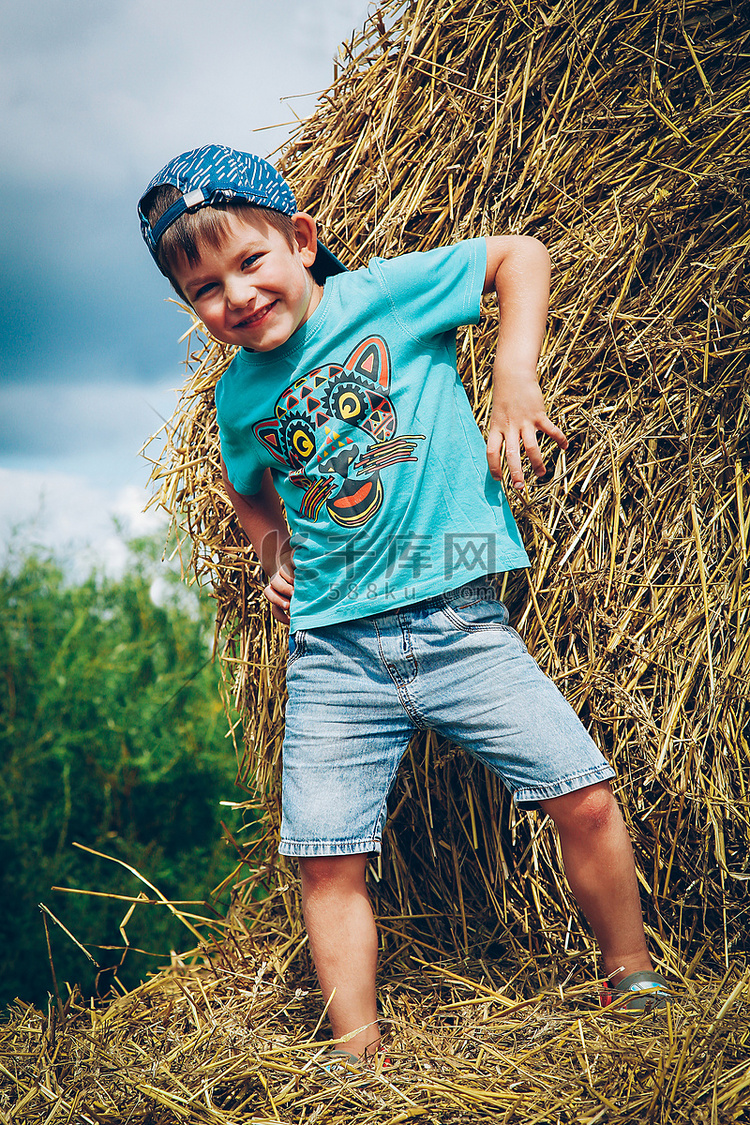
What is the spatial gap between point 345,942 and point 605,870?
1.43 ft

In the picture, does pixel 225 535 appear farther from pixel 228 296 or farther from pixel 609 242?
pixel 609 242

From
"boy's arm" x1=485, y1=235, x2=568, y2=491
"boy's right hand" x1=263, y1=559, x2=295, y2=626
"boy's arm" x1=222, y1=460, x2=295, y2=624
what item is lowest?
"boy's right hand" x1=263, y1=559, x2=295, y2=626

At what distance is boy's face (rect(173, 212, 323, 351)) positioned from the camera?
1276mm

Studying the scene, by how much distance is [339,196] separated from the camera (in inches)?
68.1

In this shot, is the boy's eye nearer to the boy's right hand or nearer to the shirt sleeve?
the shirt sleeve

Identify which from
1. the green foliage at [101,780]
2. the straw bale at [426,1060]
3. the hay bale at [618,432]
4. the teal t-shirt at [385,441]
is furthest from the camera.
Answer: the green foliage at [101,780]

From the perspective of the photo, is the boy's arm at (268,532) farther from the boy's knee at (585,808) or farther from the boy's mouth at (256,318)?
the boy's knee at (585,808)

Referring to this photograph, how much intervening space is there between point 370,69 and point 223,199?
2.41 feet

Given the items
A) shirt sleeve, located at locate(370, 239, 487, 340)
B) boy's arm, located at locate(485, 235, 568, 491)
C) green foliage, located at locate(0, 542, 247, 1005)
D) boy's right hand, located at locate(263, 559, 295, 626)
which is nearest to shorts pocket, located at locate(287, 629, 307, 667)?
boy's right hand, located at locate(263, 559, 295, 626)

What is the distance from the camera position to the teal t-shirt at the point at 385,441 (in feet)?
4.33

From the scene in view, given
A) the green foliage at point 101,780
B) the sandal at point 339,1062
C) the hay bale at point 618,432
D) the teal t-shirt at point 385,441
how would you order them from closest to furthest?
the sandal at point 339,1062 → the teal t-shirt at point 385,441 → the hay bale at point 618,432 → the green foliage at point 101,780

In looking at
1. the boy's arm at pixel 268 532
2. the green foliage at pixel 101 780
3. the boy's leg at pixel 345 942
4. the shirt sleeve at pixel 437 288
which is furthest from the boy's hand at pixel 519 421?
the green foliage at pixel 101 780

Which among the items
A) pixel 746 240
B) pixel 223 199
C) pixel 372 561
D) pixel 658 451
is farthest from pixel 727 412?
pixel 223 199

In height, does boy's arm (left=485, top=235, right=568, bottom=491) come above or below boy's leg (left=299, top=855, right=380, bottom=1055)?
above
